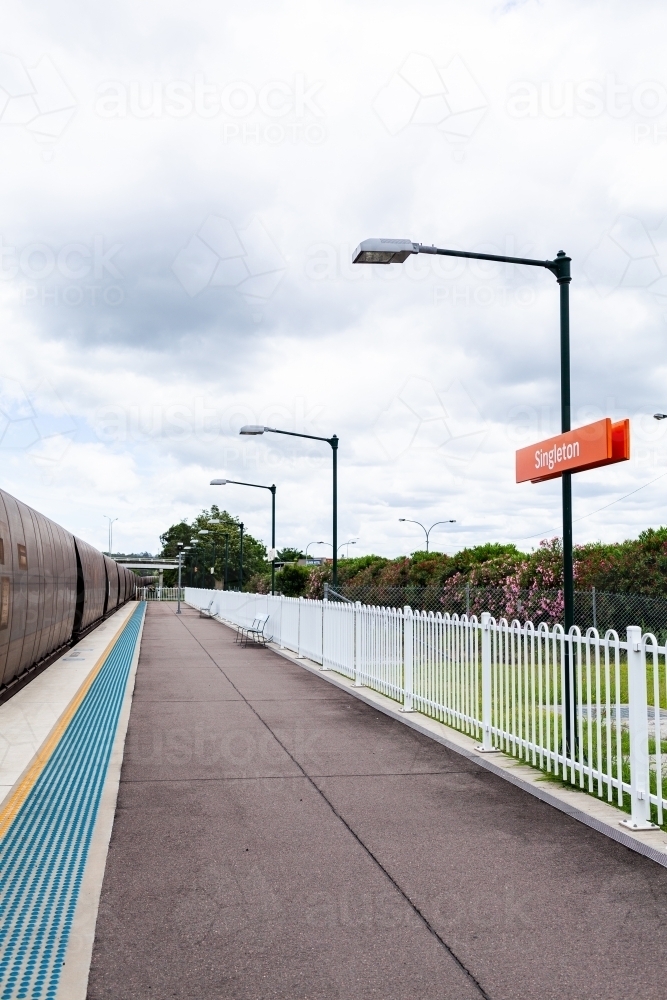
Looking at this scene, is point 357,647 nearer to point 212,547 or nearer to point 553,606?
point 553,606

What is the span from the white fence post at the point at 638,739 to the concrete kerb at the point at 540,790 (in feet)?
0.46

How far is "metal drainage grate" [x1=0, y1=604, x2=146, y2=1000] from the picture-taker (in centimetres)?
402

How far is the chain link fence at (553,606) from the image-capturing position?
20.6 m

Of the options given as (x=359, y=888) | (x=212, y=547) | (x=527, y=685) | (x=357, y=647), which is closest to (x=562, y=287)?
(x=527, y=685)

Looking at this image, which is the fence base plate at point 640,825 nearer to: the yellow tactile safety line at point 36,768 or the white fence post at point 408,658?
the yellow tactile safety line at point 36,768

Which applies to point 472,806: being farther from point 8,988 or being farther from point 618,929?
point 8,988

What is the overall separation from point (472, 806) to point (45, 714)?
21.0 ft

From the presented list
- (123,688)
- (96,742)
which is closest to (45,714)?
(96,742)

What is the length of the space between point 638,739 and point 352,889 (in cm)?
252

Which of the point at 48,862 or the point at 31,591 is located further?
the point at 31,591

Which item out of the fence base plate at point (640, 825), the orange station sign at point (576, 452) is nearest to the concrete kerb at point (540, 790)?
the fence base plate at point (640, 825)

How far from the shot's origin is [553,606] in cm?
2219

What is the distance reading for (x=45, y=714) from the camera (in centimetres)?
1109

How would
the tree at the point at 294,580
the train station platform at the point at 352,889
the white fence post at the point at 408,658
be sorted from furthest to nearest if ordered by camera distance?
the tree at the point at 294,580
the white fence post at the point at 408,658
the train station platform at the point at 352,889
